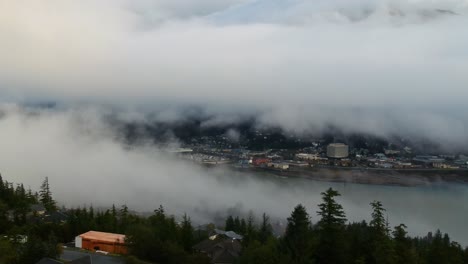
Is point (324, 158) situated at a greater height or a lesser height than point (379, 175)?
greater

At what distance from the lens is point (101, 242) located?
9.60m

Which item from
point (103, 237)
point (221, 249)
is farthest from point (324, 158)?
point (103, 237)

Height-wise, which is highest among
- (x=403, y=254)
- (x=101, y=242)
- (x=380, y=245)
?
(x=380, y=245)

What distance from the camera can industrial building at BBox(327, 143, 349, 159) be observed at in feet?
115

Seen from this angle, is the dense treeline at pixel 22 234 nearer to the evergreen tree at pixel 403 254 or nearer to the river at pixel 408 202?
the evergreen tree at pixel 403 254

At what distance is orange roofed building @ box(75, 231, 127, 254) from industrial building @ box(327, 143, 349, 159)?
2690 cm

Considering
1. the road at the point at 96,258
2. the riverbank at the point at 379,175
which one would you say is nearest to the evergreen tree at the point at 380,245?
the road at the point at 96,258

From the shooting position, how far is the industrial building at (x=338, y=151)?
34.9 m

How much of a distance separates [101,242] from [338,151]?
91.8 feet

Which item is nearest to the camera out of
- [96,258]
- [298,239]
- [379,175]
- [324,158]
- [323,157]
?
[298,239]

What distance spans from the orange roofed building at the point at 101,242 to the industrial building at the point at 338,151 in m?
26.9

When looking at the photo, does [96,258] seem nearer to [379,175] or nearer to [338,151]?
[379,175]

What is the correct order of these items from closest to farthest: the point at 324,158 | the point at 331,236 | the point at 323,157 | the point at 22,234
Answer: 1. the point at 331,236
2. the point at 22,234
3. the point at 324,158
4. the point at 323,157

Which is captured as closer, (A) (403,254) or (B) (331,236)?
(A) (403,254)
